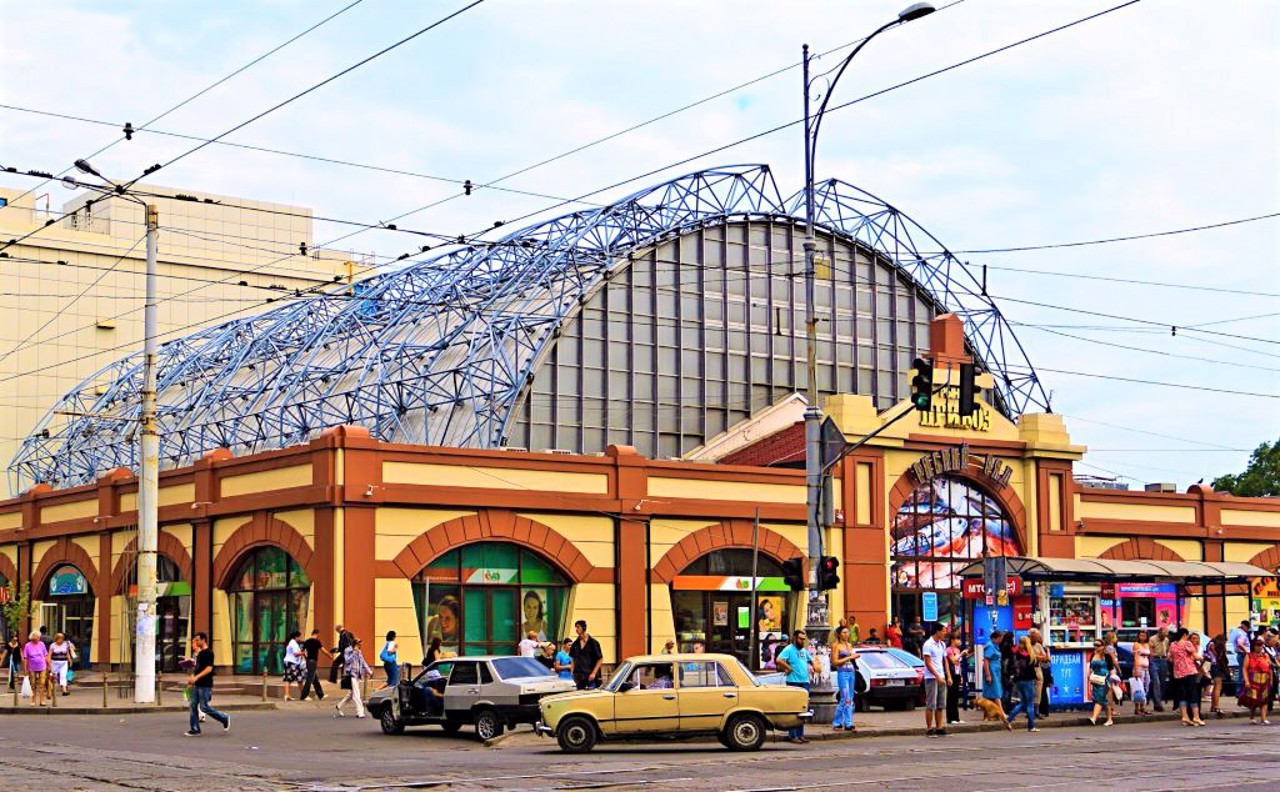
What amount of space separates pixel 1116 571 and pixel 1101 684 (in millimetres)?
4454

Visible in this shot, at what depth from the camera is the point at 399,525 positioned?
41625mm

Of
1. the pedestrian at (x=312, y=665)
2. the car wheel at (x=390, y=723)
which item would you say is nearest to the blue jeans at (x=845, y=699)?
the car wheel at (x=390, y=723)

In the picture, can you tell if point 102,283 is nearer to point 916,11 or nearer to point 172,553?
point 172,553

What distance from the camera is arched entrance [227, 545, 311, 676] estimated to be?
42875 mm

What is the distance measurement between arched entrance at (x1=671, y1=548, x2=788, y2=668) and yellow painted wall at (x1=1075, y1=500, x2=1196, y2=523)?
1222cm

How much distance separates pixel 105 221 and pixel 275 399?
36730 mm

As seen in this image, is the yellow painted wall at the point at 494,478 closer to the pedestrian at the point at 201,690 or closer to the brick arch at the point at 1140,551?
the pedestrian at the point at 201,690

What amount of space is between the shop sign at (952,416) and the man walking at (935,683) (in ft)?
72.4

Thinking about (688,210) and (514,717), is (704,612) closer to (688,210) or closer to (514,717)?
(688,210)

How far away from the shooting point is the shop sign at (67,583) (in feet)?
177

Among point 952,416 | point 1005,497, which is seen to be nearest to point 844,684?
point 952,416

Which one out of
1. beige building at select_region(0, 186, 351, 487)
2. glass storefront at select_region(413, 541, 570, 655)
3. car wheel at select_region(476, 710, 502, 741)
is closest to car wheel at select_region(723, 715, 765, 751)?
car wheel at select_region(476, 710, 502, 741)

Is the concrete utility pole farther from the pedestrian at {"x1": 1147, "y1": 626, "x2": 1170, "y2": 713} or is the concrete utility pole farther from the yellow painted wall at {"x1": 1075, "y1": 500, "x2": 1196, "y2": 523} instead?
the yellow painted wall at {"x1": 1075, "y1": 500, "x2": 1196, "y2": 523}

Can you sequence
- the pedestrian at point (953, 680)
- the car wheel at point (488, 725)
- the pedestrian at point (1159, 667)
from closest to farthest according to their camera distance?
the car wheel at point (488, 725) → the pedestrian at point (953, 680) → the pedestrian at point (1159, 667)
